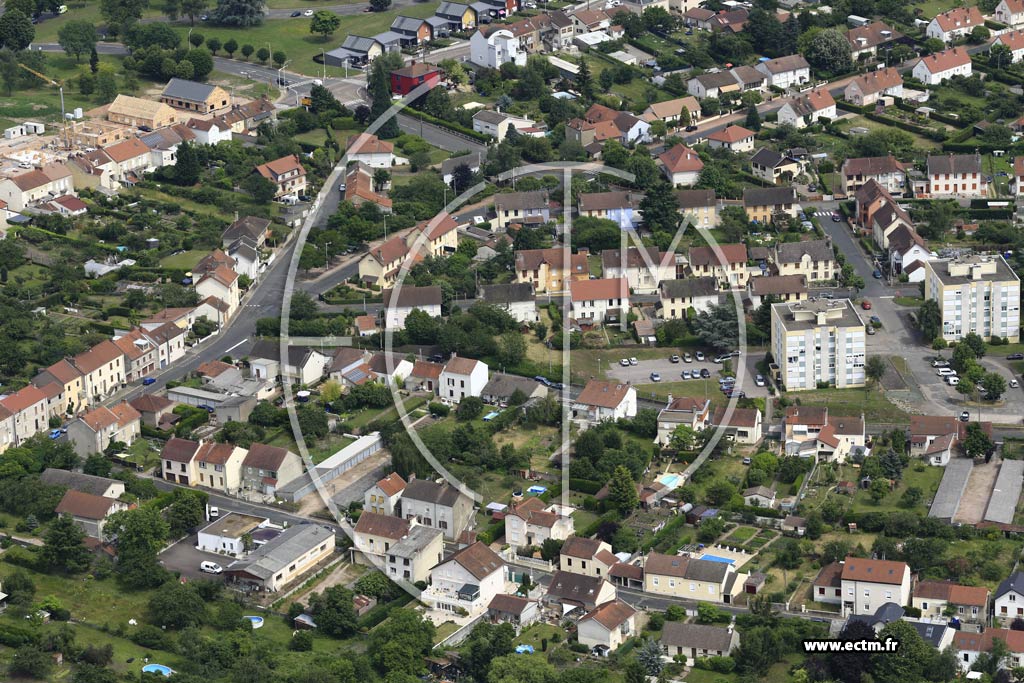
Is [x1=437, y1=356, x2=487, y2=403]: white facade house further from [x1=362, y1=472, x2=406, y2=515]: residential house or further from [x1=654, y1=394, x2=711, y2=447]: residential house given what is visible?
[x1=362, y1=472, x2=406, y2=515]: residential house

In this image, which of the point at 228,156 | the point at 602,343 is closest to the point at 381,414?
the point at 602,343

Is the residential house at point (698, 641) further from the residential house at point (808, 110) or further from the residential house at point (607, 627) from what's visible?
the residential house at point (808, 110)

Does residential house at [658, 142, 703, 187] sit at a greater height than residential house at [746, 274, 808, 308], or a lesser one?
greater

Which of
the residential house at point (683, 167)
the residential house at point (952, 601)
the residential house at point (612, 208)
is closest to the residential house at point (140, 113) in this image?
the residential house at point (612, 208)

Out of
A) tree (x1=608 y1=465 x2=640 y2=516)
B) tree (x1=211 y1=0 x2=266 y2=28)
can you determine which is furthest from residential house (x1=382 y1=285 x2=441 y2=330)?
tree (x1=211 y1=0 x2=266 y2=28)

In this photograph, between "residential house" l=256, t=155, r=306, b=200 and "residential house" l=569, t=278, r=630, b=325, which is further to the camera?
"residential house" l=256, t=155, r=306, b=200

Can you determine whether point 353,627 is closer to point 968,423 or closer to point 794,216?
point 968,423
